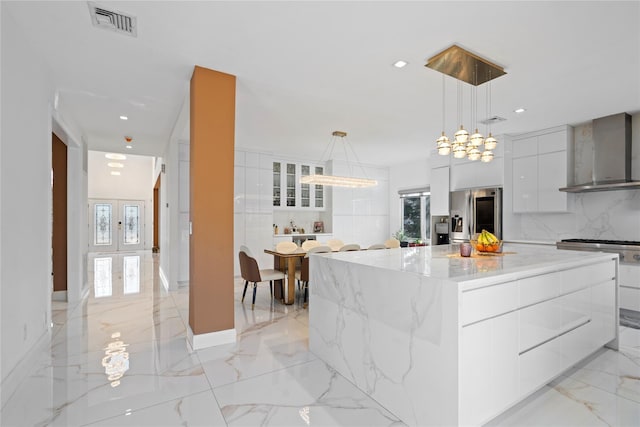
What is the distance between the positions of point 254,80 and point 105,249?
11.0 m

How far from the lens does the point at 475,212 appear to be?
566 centimetres

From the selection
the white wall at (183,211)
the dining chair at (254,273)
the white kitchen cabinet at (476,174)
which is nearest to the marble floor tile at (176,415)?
the dining chair at (254,273)

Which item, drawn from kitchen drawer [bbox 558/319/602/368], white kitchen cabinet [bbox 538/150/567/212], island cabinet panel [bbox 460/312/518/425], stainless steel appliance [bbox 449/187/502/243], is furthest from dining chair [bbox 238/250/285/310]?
white kitchen cabinet [bbox 538/150/567/212]

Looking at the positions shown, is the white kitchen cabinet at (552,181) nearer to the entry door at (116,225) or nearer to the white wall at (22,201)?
the white wall at (22,201)

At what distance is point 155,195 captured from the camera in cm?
1275

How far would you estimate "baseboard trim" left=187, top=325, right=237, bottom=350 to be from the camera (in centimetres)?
292

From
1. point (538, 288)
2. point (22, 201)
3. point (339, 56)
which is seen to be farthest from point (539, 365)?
point (22, 201)

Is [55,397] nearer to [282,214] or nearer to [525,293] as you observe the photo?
[525,293]

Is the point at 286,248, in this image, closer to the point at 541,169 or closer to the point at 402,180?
the point at 541,169

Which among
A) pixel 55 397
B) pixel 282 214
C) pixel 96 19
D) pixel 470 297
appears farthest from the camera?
pixel 282 214

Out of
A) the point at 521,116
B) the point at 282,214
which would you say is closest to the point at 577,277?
the point at 521,116

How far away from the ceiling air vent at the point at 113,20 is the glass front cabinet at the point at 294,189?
4.62m

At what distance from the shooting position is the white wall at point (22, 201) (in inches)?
87.0

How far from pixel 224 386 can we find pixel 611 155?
5.44 metres
